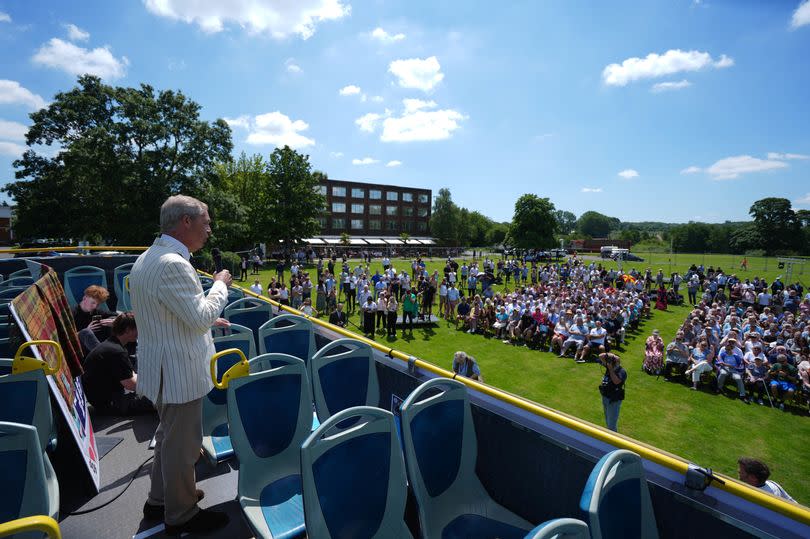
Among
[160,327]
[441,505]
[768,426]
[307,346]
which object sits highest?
[160,327]

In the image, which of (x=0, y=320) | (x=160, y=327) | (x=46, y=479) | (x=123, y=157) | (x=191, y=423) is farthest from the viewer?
(x=123, y=157)

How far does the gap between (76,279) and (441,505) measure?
8.64 m

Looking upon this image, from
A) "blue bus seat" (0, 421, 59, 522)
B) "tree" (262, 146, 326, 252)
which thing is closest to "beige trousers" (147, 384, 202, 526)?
"blue bus seat" (0, 421, 59, 522)

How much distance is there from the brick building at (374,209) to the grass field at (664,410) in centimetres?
5863

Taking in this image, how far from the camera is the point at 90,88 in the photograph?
26172mm

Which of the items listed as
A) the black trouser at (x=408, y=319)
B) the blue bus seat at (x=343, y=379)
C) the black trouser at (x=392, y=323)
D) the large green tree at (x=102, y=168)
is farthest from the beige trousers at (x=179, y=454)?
the large green tree at (x=102, y=168)

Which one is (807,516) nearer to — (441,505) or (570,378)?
(441,505)

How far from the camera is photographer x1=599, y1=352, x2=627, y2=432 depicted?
656 centimetres

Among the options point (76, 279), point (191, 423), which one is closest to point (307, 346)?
point (191, 423)

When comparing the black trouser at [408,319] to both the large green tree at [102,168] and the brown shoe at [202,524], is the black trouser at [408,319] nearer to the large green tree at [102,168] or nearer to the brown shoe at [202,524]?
the brown shoe at [202,524]

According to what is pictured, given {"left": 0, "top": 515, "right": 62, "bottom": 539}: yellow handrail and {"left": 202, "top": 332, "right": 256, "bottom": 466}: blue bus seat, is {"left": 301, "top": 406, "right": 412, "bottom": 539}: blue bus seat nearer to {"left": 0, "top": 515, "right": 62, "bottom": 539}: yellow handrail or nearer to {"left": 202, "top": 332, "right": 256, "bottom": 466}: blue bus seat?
{"left": 0, "top": 515, "right": 62, "bottom": 539}: yellow handrail

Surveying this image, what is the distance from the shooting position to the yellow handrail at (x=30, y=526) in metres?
1.16

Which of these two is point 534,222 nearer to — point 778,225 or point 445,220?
point 445,220

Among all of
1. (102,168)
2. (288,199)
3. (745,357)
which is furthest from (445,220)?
(745,357)
